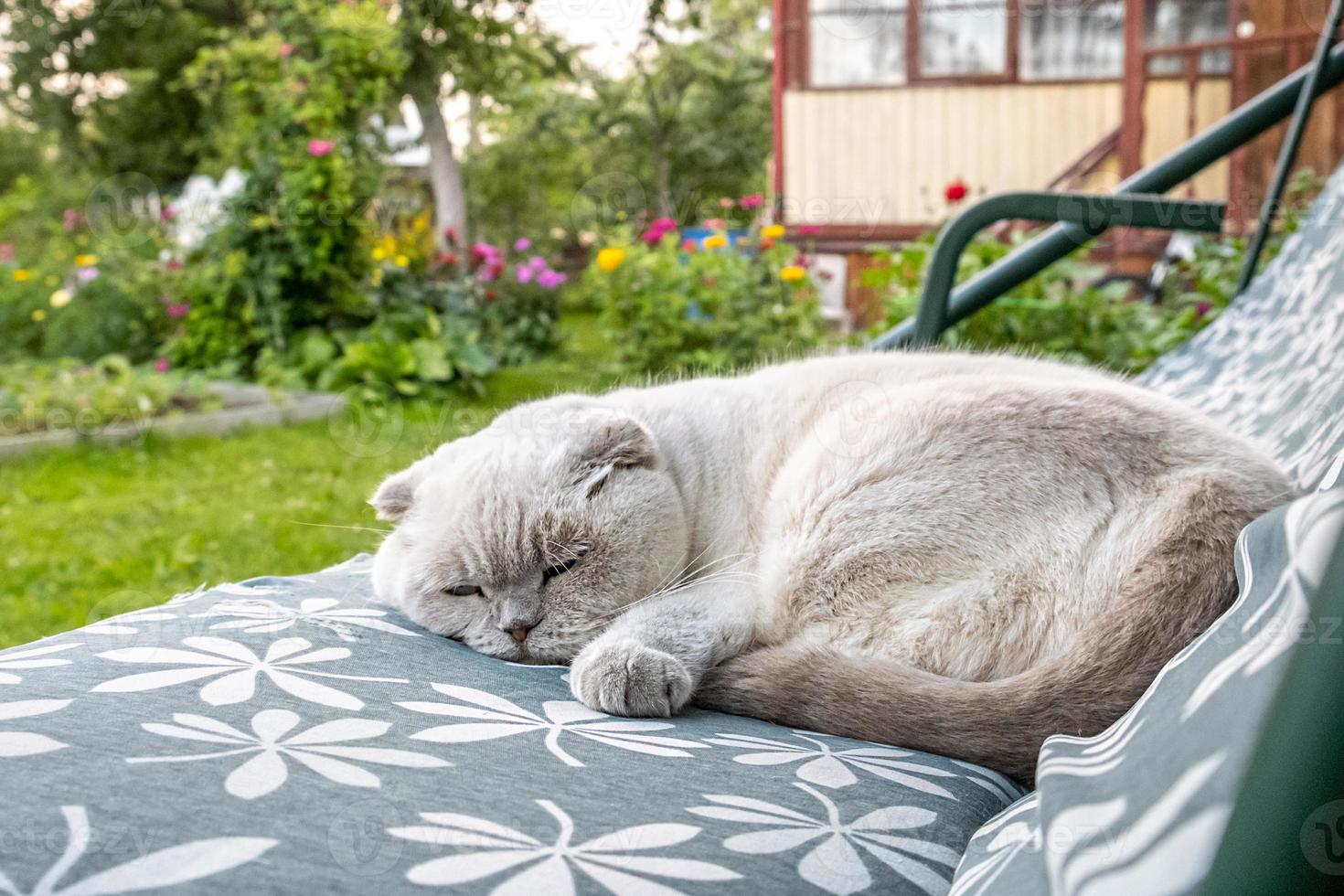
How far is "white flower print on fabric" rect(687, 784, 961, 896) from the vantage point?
0.82 metres

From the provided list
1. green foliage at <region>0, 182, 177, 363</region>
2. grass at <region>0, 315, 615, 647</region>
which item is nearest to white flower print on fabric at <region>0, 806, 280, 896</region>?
grass at <region>0, 315, 615, 647</region>

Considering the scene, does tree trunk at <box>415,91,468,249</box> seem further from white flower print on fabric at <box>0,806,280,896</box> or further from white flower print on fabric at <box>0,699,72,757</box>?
white flower print on fabric at <box>0,806,280,896</box>

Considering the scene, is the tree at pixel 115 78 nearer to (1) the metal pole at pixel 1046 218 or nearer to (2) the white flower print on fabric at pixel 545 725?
(1) the metal pole at pixel 1046 218

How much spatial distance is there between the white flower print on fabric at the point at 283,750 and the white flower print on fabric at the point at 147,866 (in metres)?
0.08

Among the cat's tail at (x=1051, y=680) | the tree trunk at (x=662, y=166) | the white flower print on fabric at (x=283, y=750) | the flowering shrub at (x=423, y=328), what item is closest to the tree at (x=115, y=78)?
the tree trunk at (x=662, y=166)

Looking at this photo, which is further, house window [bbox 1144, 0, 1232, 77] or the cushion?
house window [bbox 1144, 0, 1232, 77]

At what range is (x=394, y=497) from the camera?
1.60m

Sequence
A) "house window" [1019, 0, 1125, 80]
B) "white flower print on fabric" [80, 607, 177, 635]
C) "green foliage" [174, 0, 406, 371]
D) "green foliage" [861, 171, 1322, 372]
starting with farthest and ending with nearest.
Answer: "house window" [1019, 0, 1125, 80], "green foliage" [174, 0, 406, 371], "green foliage" [861, 171, 1322, 372], "white flower print on fabric" [80, 607, 177, 635]

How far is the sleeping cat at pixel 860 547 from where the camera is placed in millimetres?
1078

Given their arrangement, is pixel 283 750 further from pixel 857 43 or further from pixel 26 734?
pixel 857 43

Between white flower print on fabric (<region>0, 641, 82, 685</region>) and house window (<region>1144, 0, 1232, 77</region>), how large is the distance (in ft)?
25.0

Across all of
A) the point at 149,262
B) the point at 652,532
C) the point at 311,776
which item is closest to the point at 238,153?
the point at 149,262

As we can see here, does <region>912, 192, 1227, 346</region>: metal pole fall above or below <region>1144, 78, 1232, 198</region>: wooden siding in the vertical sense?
below

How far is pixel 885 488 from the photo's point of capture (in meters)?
1.33
